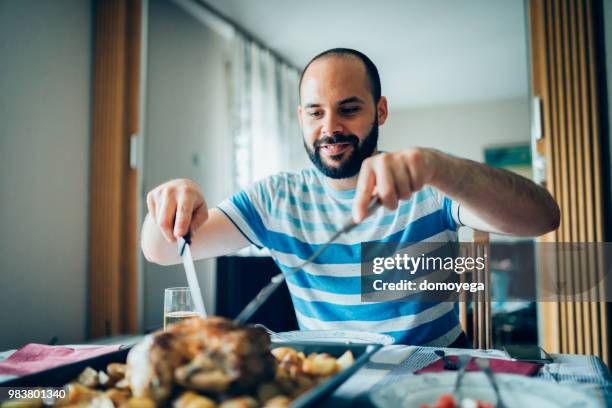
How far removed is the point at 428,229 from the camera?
122 centimetres

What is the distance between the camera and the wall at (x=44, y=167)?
2322 mm

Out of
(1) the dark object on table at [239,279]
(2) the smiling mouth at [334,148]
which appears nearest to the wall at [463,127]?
(1) the dark object on table at [239,279]

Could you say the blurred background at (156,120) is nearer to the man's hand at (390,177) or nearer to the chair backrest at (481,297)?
the chair backrest at (481,297)

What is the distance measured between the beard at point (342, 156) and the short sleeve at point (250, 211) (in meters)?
0.18

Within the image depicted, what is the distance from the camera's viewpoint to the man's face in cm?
124

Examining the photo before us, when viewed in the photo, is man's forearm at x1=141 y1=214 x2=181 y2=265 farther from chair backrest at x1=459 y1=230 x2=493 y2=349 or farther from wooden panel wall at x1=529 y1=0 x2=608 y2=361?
wooden panel wall at x1=529 y1=0 x2=608 y2=361

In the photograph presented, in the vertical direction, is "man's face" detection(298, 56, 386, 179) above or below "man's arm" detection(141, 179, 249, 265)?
above

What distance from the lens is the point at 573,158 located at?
6.91 ft

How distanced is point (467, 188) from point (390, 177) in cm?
24

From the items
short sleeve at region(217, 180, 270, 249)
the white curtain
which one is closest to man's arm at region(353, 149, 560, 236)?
short sleeve at region(217, 180, 270, 249)

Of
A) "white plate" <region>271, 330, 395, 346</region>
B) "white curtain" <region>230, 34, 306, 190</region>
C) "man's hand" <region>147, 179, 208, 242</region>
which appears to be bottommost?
"white plate" <region>271, 330, 395, 346</region>

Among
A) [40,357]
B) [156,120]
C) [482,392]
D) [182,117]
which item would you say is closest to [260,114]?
[182,117]

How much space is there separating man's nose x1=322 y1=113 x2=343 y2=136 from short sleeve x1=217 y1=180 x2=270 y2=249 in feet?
0.81

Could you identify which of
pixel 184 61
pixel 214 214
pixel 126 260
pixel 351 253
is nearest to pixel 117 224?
pixel 126 260
